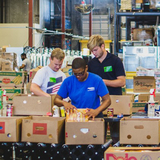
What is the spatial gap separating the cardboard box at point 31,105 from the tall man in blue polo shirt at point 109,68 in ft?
2.65

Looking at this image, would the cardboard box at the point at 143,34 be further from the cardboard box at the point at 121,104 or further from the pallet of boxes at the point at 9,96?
the cardboard box at the point at 121,104

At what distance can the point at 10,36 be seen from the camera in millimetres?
22609

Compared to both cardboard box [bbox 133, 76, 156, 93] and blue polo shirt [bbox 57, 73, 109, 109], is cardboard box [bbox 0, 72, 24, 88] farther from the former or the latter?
blue polo shirt [bbox 57, 73, 109, 109]

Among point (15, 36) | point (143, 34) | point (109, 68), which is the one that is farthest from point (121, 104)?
point (15, 36)

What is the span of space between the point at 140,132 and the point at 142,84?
343 cm

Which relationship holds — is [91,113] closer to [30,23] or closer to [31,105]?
[31,105]

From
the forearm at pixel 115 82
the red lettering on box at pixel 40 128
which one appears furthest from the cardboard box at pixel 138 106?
the red lettering on box at pixel 40 128

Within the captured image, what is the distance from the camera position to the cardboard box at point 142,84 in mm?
7254

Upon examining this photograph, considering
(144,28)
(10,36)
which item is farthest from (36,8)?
(144,28)

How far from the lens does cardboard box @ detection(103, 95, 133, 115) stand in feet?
16.9

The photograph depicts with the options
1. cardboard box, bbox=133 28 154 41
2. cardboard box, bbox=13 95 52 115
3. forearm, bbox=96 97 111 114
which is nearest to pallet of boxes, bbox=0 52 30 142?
cardboard box, bbox=13 95 52 115

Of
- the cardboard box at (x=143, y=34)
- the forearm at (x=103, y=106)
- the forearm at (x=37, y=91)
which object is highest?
the cardboard box at (x=143, y=34)

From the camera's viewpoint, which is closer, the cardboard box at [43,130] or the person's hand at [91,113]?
the cardboard box at [43,130]

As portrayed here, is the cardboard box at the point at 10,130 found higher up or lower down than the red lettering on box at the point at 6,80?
lower down
